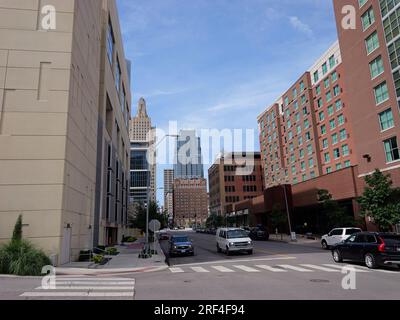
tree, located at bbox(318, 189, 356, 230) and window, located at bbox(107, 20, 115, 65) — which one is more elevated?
window, located at bbox(107, 20, 115, 65)

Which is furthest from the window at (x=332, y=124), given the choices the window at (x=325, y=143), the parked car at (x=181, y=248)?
the parked car at (x=181, y=248)

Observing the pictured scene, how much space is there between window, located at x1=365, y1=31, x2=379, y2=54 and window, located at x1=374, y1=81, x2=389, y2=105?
Answer: 14.1ft

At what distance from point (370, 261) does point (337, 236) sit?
12.7 m

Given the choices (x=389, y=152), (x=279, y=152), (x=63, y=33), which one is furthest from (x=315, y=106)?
(x=63, y=33)

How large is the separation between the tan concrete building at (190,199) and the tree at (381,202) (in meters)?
139

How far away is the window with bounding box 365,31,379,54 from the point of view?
37562 mm

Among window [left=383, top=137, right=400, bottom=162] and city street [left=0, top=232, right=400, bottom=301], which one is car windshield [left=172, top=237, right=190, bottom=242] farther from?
window [left=383, top=137, right=400, bottom=162]

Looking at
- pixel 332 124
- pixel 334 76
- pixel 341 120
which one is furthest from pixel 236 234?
pixel 334 76

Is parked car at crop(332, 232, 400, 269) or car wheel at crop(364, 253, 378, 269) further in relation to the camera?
car wheel at crop(364, 253, 378, 269)

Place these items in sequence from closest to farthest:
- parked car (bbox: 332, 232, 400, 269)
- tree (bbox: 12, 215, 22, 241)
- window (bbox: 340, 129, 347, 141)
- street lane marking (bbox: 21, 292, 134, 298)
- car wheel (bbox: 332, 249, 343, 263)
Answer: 1. street lane marking (bbox: 21, 292, 134, 298)
2. parked car (bbox: 332, 232, 400, 269)
3. tree (bbox: 12, 215, 22, 241)
4. car wheel (bbox: 332, 249, 343, 263)
5. window (bbox: 340, 129, 347, 141)

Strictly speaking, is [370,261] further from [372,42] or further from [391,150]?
[372,42]

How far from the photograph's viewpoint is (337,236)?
28.2 m

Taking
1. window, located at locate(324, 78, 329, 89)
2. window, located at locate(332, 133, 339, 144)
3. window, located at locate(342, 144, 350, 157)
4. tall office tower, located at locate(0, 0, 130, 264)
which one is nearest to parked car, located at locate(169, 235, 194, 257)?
tall office tower, located at locate(0, 0, 130, 264)

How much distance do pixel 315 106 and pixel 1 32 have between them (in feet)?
192
